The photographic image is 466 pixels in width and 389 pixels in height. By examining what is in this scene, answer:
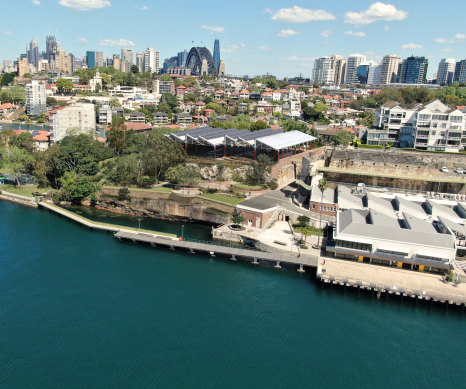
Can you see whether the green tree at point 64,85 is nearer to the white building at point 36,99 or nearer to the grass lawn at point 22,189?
the white building at point 36,99

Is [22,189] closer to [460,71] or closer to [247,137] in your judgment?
[247,137]

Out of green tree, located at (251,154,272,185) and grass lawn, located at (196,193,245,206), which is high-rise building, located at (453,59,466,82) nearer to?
green tree, located at (251,154,272,185)

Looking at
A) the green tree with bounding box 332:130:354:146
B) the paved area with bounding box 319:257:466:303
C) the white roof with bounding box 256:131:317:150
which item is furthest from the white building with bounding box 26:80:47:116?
the paved area with bounding box 319:257:466:303

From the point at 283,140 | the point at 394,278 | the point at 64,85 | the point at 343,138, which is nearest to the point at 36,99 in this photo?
the point at 64,85

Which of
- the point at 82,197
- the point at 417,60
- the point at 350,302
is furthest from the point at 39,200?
the point at 417,60

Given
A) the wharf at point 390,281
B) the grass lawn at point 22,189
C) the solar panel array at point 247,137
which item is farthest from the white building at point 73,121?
the wharf at point 390,281

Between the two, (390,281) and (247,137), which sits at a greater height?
(247,137)
